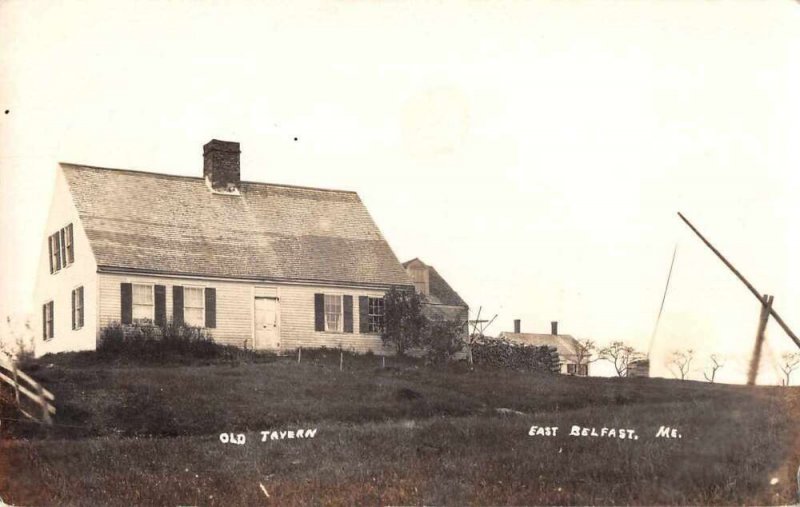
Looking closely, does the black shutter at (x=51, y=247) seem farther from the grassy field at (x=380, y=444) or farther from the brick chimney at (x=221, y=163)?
the brick chimney at (x=221, y=163)

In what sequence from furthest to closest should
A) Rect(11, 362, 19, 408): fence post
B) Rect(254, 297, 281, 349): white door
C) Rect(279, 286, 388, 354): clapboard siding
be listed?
1. Rect(279, 286, 388, 354): clapboard siding
2. Rect(254, 297, 281, 349): white door
3. Rect(11, 362, 19, 408): fence post

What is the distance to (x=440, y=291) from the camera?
17.3 meters

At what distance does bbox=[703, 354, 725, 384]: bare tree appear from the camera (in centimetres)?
1486

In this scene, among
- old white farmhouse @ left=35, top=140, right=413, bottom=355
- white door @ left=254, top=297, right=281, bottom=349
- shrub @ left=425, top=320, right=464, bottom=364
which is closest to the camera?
old white farmhouse @ left=35, top=140, right=413, bottom=355

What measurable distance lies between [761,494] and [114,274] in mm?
11095

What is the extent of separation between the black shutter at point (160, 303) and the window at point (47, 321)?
174 cm

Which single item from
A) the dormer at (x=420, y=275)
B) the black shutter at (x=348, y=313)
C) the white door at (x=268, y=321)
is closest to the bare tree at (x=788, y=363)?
the dormer at (x=420, y=275)

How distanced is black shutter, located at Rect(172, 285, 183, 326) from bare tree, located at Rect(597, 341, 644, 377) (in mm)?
6900

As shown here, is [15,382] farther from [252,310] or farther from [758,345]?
[758,345]

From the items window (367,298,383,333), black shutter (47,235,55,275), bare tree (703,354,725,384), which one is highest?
black shutter (47,235,55,275)

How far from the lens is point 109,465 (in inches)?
500

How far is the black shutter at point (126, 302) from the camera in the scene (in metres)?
16.9

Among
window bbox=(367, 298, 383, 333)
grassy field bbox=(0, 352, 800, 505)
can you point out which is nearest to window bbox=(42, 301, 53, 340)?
grassy field bbox=(0, 352, 800, 505)

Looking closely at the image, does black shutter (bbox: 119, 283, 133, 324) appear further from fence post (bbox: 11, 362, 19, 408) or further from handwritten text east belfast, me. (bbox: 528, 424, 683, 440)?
handwritten text east belfast, me. (bbox: 528, 424, 683, 440)
